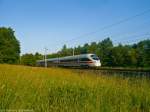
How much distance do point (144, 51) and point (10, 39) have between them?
40093 millimetres

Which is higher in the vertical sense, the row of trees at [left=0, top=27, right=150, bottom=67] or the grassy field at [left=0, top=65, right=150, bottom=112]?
the row of trees at [left=0, top=27, right=150, bottom=67]

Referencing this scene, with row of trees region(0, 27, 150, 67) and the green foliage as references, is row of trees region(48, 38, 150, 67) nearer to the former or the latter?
row of trees region(0, 27, 150, 67)

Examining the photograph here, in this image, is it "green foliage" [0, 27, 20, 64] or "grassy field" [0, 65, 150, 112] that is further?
"green foliage" [0, 27, 20, 64]

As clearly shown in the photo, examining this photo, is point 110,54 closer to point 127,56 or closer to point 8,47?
point 127,56

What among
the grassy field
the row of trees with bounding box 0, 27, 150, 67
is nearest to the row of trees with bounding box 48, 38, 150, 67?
the row of trees with bounding box 0, 27, 150, 67

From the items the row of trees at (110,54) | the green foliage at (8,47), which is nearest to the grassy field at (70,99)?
the row of trees at (110,54)

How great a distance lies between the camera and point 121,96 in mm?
5754

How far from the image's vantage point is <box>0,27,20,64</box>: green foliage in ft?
247

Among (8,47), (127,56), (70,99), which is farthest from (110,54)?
(70,99)

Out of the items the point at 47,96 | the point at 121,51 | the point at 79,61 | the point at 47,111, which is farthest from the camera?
the point at 121,51

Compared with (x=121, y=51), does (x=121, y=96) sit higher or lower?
lower

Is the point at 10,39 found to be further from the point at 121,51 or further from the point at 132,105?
the point at 132,105

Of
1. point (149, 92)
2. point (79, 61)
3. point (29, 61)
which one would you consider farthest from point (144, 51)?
point (149, 92)

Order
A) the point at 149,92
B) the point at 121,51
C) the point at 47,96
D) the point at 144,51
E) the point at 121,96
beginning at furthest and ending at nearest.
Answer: the point at 121,51 → the point at 144,51 → the point at 149,92 → the point at 121,96 → the point at 47,96
